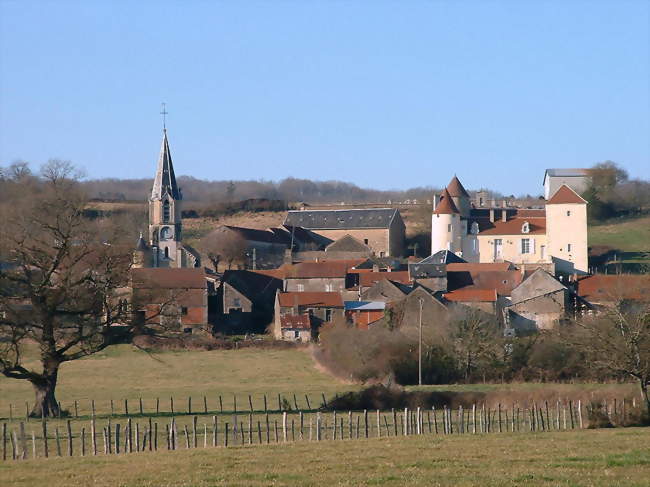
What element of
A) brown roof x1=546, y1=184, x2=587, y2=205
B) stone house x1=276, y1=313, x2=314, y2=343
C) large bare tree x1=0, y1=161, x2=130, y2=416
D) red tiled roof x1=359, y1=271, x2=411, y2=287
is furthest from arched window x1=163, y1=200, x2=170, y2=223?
large bare tree x1=0, y1=161, x2=130, y2=416

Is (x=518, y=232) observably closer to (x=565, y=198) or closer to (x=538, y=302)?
(x=565, y=198)

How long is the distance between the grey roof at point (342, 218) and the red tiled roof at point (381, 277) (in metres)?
19.4

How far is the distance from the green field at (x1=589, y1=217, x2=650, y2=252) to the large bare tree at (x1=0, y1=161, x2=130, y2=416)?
5451cm

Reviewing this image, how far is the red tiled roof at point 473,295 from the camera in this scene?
56.7m

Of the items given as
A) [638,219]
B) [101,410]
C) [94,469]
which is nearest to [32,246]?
[101,410]

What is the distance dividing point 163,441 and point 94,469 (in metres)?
6.38

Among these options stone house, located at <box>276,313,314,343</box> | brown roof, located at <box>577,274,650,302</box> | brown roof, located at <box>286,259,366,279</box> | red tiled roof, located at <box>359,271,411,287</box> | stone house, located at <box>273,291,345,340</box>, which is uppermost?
brown roof, located at <box>286,259,366,279</box>

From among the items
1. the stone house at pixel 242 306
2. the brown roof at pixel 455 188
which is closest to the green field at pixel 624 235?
the brown roof at pixel 455 188

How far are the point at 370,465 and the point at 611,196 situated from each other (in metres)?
77.2

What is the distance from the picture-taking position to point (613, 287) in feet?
182

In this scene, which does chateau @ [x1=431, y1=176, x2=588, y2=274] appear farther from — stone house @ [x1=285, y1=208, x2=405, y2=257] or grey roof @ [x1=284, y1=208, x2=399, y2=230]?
grey roof @ [x1=284, y1=208, x2=399, y2=230]

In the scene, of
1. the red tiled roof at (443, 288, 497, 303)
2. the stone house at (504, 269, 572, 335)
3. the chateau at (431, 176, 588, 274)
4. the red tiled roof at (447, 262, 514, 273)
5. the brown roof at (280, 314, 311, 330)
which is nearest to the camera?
the brown roof at (280, 314, 311, 330)

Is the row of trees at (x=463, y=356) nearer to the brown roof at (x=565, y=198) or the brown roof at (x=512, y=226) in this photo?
the brown roof at (x=565, y=198)

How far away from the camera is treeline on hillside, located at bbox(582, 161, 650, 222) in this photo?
285 feet
